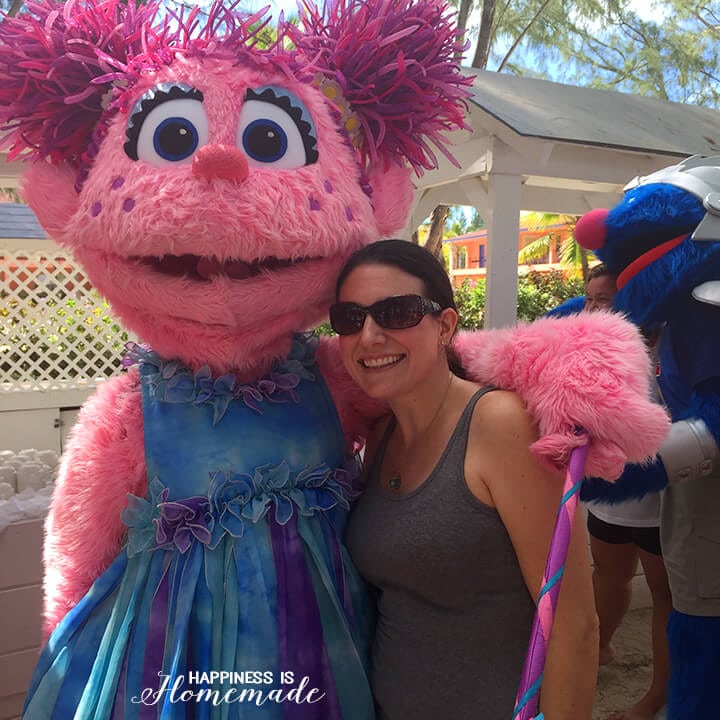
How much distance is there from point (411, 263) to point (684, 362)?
113 cm

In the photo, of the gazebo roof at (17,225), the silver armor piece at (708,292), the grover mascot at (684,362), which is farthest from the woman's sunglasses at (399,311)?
the gazebo roof at (17,225)

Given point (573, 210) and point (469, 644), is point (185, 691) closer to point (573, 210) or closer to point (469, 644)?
point (469, 644)

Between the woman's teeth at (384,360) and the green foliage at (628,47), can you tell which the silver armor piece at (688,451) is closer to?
the woman's teeth at (384,360)

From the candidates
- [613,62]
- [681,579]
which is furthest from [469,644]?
[613,62]

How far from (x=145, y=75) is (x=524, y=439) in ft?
3.65

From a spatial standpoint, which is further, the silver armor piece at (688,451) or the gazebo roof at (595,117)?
the gazebo roof at (595,117)

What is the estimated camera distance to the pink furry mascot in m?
1.30

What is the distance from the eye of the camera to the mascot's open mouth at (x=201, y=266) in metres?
1.37

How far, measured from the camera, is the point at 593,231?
2.09m

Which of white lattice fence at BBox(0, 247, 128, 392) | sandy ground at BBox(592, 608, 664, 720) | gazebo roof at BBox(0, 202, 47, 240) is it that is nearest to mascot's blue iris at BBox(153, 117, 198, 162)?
sandy ground at BBox(592, 608, 664, 720)

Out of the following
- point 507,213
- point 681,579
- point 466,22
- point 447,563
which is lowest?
point 681,579

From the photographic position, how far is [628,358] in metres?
1.25

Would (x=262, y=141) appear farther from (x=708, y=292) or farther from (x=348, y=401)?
(x=708, y=292)

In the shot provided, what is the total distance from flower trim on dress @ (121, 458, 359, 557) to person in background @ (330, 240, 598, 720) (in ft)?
0.54
